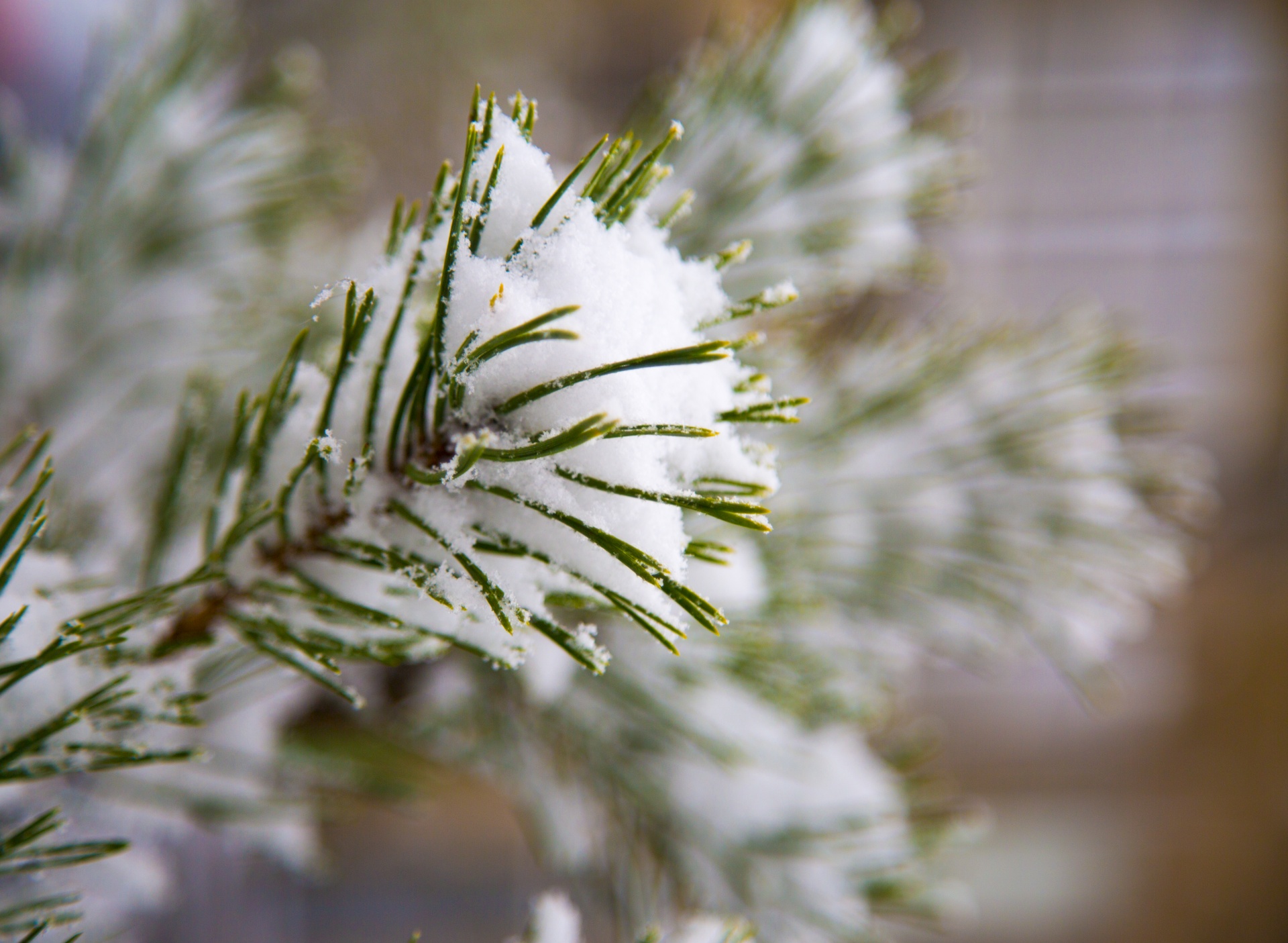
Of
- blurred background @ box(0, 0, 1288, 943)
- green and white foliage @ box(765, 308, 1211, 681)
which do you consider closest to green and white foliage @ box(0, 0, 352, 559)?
green and white foliage @ box(765, 308, 1211, 681)

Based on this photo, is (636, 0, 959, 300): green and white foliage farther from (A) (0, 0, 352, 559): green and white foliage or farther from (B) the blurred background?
(B) the blurred background

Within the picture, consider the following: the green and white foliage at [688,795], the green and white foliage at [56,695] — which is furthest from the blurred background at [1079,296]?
the green and white foliage at [56,695]

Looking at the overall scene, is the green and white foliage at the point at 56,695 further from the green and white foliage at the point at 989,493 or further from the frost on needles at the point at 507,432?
the green and white foliage at the point at 989,493

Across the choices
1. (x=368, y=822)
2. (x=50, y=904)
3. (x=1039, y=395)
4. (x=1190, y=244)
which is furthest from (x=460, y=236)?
(x=1190, y=244)

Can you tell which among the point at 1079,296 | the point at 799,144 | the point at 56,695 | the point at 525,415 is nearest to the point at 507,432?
the point at 525,415

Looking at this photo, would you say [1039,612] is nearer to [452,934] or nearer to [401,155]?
[452,934]

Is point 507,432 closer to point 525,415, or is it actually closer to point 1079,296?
point 525,415
